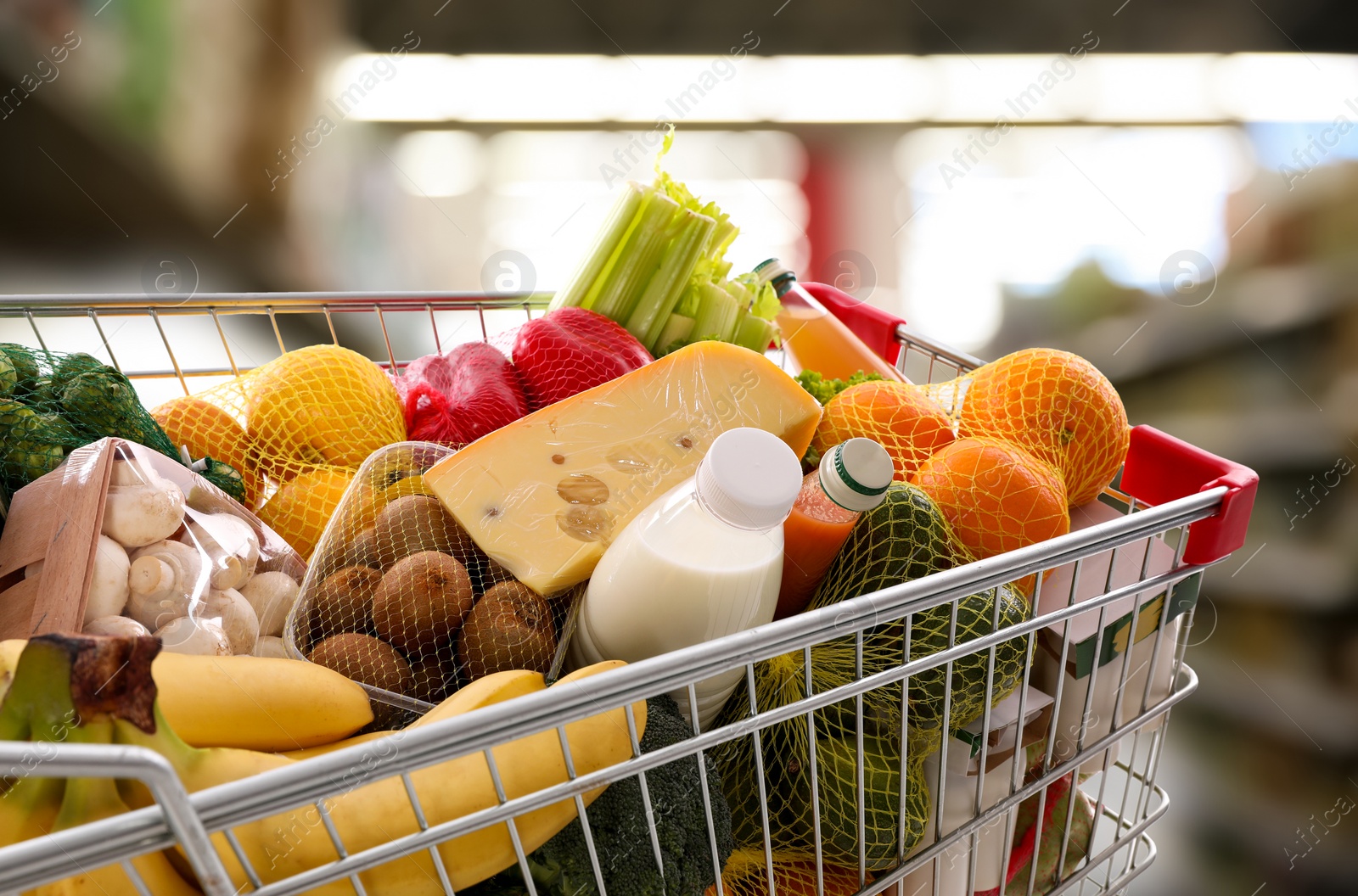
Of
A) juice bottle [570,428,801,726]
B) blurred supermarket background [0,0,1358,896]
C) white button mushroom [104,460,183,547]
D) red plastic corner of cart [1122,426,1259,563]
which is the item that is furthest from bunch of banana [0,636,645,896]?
blurred supermarket background [0,0,1358,896]

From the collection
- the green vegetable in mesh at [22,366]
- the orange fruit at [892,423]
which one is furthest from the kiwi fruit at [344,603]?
the orange fruit at [892,423]

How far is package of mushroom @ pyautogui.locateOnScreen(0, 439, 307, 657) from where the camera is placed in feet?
1.95

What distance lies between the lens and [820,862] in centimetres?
61

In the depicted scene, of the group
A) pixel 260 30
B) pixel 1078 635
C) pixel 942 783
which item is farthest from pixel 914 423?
Result: pixel 260 30

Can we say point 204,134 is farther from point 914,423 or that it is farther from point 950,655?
point 950,655

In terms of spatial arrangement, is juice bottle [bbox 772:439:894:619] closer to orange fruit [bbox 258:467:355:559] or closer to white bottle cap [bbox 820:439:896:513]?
white bottle cap [bbox 820:439:896:513]

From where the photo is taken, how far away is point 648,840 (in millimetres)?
547

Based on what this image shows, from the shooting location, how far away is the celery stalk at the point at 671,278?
1060 mm

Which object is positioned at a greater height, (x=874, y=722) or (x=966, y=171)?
(x=966, y=171)

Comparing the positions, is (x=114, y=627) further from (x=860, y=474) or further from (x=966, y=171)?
(x=966, y=171)

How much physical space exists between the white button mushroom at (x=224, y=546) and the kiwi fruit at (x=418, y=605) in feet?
0.37

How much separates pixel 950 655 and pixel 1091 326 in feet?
4.34

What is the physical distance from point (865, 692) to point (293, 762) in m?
0.39

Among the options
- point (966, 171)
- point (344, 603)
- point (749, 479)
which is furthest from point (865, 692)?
point (966, 171)
